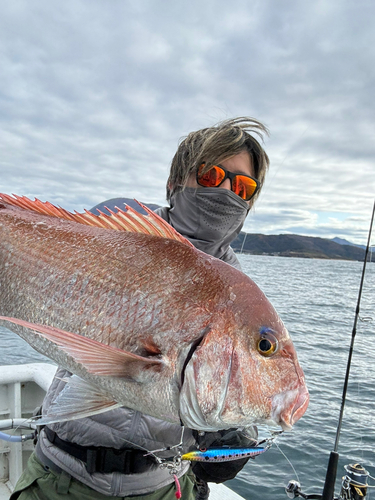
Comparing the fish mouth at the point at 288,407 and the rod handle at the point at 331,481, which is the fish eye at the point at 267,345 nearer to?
the fish mouth at the point at 288,407

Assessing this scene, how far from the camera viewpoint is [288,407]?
132 centimetres

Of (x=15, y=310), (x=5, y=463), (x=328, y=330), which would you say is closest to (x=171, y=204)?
(x=15, y=310)

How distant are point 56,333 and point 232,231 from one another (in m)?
1.36

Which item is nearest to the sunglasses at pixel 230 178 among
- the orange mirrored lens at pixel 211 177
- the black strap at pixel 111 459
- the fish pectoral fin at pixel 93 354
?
the orange mirrored lens at pixel 211 177

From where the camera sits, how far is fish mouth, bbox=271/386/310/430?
1312 mm

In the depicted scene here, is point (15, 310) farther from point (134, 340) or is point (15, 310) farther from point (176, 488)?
point (176, 488)

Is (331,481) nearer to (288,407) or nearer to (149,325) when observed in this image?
(288,407)

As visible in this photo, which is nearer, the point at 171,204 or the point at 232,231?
the point at 232,231

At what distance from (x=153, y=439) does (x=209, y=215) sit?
1.20 metres

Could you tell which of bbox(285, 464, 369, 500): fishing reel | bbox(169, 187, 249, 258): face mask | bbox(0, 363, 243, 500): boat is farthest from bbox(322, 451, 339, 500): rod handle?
bbox(0, 363, 243, 500): boat

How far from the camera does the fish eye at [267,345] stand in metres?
1.41

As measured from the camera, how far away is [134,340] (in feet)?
4.74

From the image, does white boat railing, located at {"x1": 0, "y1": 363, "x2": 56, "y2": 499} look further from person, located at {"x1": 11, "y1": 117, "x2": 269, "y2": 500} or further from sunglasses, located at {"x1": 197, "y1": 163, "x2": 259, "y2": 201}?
sunglasses, located at {"x1": 197, "y1": 163, "x2": 259, "y2": 201}

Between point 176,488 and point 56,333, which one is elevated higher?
point 56,333
